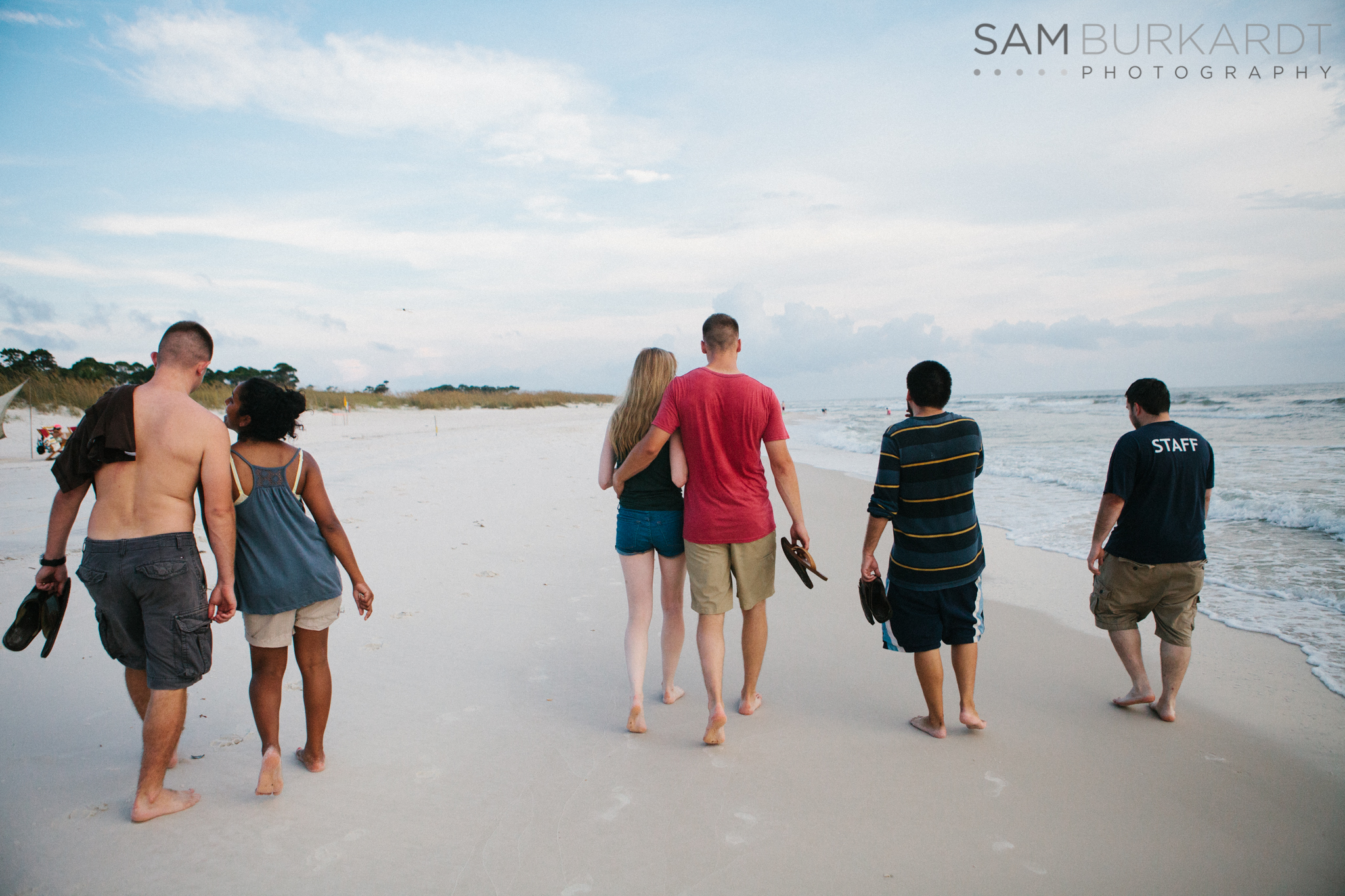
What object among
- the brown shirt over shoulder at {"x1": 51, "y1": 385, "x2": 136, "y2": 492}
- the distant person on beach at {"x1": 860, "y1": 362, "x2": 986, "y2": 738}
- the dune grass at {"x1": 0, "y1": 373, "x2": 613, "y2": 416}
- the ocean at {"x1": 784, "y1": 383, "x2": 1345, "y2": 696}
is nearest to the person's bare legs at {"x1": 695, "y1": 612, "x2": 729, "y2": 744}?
the distant person on beach at {"x1": 860, "y1": 362, "x2": 986, "y2": 738}

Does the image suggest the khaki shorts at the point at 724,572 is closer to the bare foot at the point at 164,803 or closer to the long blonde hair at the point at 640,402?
the long blonde hair at the point at 640,402

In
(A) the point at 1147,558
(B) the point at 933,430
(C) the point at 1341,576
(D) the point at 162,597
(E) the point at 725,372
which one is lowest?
(C) the point at 1341,576

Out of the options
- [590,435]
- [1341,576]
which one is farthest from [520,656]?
[590,435]

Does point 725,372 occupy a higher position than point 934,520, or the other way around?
point 725,372

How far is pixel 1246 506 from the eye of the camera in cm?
812

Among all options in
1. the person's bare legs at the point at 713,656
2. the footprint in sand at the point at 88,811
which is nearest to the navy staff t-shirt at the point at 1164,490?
the person's bare legs at the point at 713,656

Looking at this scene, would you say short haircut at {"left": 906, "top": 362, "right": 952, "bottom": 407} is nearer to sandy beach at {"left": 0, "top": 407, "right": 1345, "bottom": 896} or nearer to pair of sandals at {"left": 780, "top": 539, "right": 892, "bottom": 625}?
pair of sandals at {"left": 780, "top": 539, "right": 892, "bottom": 625}

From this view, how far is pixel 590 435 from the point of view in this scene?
21.3m

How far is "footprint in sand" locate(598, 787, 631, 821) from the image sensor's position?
2.56 meters

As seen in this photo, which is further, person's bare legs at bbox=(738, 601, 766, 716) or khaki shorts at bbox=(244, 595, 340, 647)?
person's bare legs at bbox=(738, 601, 766, 716)

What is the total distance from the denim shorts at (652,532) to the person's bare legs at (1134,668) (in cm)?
240

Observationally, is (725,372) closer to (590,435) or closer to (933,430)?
(933,430)

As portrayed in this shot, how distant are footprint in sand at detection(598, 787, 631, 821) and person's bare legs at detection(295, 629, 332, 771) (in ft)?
4.21

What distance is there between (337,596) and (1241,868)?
359 centimetres
